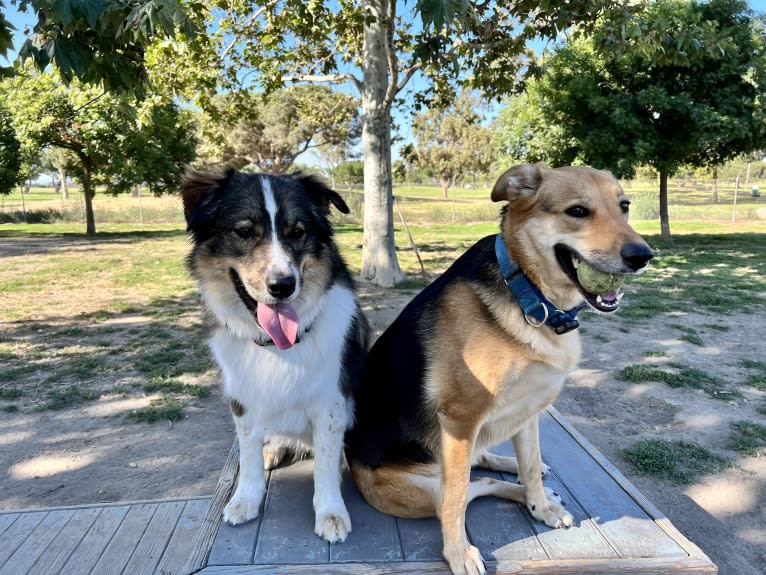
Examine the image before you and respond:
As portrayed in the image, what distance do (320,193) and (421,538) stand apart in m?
1.77

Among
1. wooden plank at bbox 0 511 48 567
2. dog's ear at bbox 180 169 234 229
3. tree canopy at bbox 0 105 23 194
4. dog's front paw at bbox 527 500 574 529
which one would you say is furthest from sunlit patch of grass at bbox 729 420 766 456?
tree canopy at bbox 0 105 23 194

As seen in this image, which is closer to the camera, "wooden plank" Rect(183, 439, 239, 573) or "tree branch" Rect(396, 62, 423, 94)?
"wooden plank" Rect(183, 439, 239, 573)

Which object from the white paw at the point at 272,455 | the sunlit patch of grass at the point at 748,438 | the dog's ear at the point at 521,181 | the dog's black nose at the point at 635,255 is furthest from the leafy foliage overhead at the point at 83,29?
the sunlit patch of grass at the point at 748,438

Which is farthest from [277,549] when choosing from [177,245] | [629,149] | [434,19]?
[177,245]

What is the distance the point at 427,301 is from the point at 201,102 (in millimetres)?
10409

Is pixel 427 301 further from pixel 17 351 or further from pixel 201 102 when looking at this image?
pixel 201 102

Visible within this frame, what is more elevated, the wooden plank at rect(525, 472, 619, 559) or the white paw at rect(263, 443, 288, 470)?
the white paw at rect(263, 443, 288, 470)

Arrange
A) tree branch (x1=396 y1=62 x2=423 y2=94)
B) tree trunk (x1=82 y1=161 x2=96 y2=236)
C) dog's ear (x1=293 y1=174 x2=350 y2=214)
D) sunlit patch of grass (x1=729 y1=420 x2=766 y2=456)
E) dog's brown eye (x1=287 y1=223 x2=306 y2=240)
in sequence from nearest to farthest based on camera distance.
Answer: dog's brown eye (x1=287 y1=223 x2=306 y2=240) < dog's ear (x1=293 y1=174 x2=350 y2=214) < sunlit patch of grass (x1=729 y1=420 x2=766 y2=456) < tree branch (x1=396 y1=62 x2=423 y2=94) < tree trunk (x1=82 y1=161 x2=96 y2=236)

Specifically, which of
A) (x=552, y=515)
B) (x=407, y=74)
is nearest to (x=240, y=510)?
(x=552, y=515)

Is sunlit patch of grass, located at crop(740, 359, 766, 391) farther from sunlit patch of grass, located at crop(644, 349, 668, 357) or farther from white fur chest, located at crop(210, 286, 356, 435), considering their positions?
white fur chest, located at crop(210, 286, 356, 435)

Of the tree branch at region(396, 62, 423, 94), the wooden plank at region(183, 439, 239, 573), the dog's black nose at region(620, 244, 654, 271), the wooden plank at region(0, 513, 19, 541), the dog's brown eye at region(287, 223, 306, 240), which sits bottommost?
the wooden plank at region(0, 513, 19, 541)

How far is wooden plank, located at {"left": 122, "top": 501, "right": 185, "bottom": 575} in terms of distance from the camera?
8.69 feet

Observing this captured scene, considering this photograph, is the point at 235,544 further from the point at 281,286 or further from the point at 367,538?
the point at 281,286

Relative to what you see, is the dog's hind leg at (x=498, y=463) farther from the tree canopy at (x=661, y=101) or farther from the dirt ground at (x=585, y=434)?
the tree canopy at (x=661, y=101)
